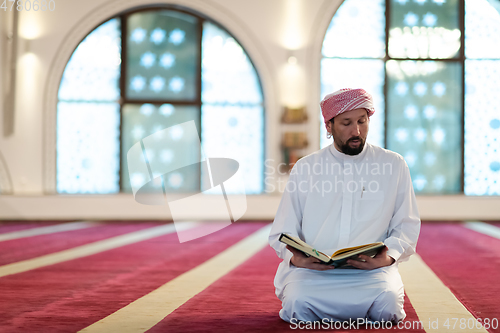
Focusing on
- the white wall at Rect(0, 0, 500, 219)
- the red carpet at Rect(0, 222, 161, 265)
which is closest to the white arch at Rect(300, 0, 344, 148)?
the white wall at Rect(0, 0, 500, 219)

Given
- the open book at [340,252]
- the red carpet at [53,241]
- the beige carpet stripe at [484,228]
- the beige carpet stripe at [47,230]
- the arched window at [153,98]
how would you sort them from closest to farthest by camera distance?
the open book at [340,252]
the red carpet at [53,241]
the beige carpet stripe at [47,230]
the beige carpet stripe at [484,228]
the arched window at [153,98]

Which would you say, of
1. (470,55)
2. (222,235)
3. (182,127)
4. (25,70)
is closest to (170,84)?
(182,127)

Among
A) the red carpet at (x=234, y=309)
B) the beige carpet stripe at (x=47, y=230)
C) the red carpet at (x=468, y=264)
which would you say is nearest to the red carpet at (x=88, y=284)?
the red carpet at (x=234, y=309)

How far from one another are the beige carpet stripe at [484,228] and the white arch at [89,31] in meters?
2.95

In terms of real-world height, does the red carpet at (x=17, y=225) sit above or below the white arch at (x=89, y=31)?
below

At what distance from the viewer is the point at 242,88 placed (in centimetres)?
806

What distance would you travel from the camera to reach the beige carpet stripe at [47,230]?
5.71 meters

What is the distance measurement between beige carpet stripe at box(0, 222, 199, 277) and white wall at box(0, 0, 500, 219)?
1.25m

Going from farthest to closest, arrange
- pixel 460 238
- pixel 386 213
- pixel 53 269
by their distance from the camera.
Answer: pixel 460 238 < pixel 53 269 < pixel 386 213

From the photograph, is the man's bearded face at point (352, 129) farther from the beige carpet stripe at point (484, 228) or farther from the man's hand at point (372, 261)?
the beige carpet stripe at point (484, 228)

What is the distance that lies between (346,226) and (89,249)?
310cm

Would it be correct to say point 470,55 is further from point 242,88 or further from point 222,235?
point 222,235

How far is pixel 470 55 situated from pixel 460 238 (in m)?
3.58

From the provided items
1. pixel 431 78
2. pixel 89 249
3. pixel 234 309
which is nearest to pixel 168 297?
pixel 234 309
